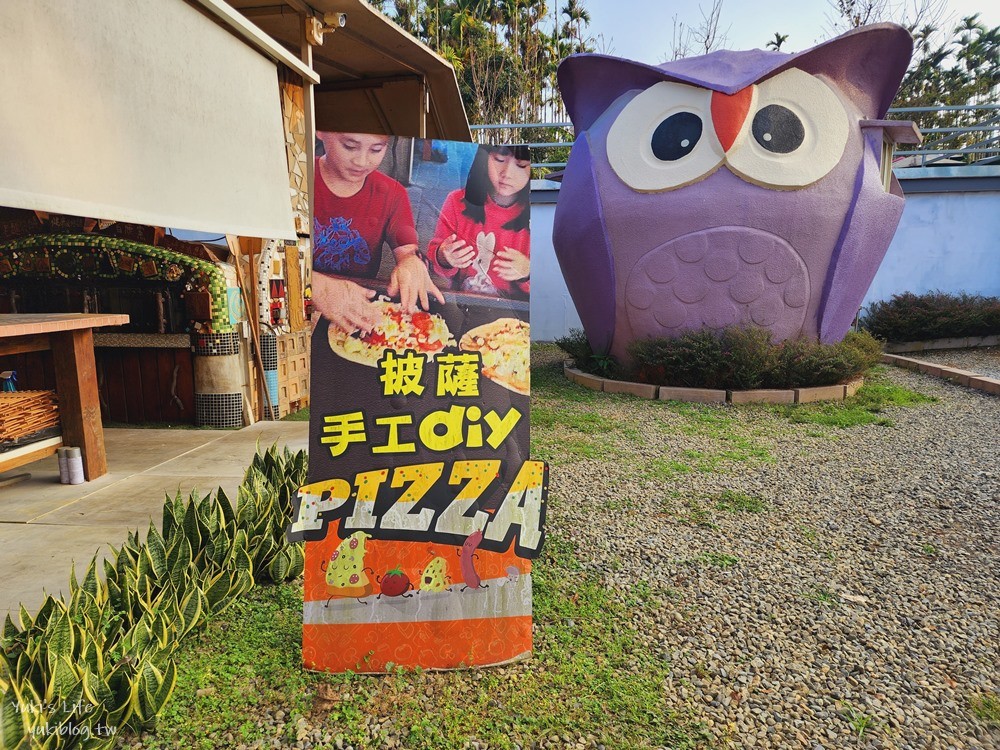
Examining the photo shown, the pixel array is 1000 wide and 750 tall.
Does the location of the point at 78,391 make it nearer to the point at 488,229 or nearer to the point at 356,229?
the point at 356,229

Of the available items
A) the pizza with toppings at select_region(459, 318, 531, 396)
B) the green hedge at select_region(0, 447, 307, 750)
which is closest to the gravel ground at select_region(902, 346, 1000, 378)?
the pizza with toppings at select_region(459, 318, 531, 396)

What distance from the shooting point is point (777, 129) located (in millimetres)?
7074

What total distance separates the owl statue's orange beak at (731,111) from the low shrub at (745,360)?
7.12 ft

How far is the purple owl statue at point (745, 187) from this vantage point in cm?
705

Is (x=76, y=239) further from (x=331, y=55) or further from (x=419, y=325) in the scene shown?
(x=419, y=325)

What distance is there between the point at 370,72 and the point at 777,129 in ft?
15.2

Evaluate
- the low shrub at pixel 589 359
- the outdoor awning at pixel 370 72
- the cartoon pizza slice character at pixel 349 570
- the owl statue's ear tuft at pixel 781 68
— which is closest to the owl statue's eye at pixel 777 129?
the owl statue's ear tuft at pixel 781 68

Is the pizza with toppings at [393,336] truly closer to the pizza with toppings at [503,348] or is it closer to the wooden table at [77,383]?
the pizza with toppings at [503,348]

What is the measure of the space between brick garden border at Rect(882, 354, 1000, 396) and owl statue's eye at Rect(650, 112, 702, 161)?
4.65m

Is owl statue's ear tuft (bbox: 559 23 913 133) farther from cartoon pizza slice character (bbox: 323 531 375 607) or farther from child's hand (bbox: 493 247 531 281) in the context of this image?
cartoon pizza slice character (bbox: 323 531 375 607)

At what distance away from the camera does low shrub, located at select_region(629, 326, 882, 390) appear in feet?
23.3

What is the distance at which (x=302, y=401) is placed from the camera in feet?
21.8

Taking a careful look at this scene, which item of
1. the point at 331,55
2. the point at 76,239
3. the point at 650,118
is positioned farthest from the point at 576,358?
the point at 76,239

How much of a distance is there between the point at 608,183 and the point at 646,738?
666 cm
